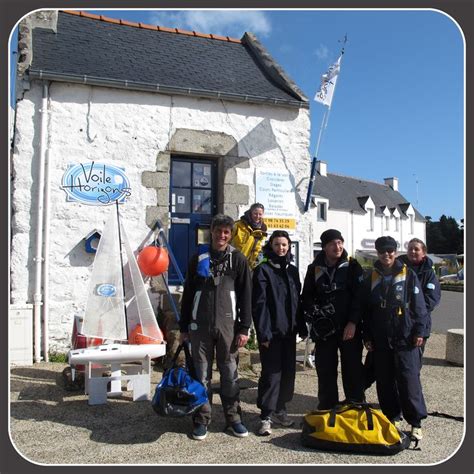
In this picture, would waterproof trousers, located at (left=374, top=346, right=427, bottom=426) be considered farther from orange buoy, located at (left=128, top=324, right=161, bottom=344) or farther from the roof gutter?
the roof gutter

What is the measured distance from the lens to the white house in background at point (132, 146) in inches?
263

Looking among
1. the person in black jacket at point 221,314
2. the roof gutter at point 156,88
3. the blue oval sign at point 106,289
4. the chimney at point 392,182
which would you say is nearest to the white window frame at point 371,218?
the chimney at point 392,182

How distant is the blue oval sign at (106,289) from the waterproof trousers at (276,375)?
6.71ft

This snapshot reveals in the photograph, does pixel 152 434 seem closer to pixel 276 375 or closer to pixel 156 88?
pixel 276 375

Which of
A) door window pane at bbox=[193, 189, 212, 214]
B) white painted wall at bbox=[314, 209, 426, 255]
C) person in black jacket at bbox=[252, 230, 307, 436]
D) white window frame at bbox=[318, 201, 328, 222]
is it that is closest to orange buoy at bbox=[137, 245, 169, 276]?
door window pane at bbox=[193, 189, 212, 214]

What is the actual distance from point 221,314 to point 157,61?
17.6ft

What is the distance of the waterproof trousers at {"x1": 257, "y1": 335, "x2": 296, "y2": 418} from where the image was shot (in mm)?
4191

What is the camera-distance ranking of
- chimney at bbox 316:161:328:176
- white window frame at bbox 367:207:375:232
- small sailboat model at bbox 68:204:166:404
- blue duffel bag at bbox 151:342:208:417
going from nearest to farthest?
blue duffel bag at bbox 151:342:208:417 < small sailboat model at bbox 68:204:166:404 < white window frame at bbox 367:207:375:232 < chimney at bbox 316:161:328:176

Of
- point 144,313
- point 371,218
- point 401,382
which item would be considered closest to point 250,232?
point 144,313

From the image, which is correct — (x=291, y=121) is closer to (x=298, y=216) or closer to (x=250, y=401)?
(x=298, y=216)

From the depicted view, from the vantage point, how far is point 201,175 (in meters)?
7.74

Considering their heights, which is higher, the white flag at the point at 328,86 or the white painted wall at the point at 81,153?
the white flag at the point at 328,86

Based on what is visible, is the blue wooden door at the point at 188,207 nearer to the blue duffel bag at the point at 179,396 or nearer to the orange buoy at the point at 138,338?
the orange buoy at the point at 138,338

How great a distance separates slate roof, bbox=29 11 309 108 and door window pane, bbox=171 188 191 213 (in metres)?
1.53
